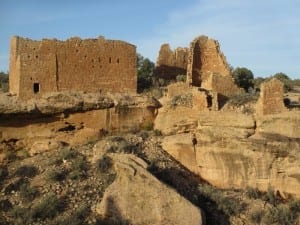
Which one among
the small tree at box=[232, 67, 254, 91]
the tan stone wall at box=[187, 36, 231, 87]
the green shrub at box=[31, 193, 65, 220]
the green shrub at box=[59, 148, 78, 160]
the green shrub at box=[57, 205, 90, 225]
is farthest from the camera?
the small tree at box=[232, 67, 254, 91]

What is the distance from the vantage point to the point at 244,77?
92.0 ft

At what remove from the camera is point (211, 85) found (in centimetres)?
2283

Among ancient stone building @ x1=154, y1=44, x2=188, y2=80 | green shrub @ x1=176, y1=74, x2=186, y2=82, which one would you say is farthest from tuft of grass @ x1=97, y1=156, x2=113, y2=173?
ancient stone building @ x1=154, y1=44, x2=188, y2=80

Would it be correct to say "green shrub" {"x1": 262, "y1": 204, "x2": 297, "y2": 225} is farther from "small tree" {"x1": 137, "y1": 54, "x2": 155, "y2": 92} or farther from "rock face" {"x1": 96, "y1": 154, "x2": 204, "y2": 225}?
"small tree" {"x1": 137, "y1": 54, "x2": 155, "y2": 92}

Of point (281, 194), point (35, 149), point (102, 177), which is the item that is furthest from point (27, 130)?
point (281, 194)

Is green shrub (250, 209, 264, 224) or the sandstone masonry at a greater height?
the sandstone masonry

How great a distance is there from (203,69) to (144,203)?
7379 millimetres

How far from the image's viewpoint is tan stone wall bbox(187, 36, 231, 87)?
24.2 meters

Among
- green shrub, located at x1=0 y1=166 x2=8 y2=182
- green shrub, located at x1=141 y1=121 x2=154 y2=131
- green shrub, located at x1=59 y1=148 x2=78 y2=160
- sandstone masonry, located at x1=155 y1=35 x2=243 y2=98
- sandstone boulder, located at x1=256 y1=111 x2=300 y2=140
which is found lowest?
green shrub, located at x1=0 y1=166 x2=8 y2=182

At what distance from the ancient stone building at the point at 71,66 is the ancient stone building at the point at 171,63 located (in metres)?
3.51

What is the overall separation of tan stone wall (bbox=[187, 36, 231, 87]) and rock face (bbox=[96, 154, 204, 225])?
6197 mm

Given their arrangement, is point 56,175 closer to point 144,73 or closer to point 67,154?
point 67,154

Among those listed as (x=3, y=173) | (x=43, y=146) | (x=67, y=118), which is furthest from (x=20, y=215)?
(x=67, y=118)

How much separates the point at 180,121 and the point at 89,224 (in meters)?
5.29
